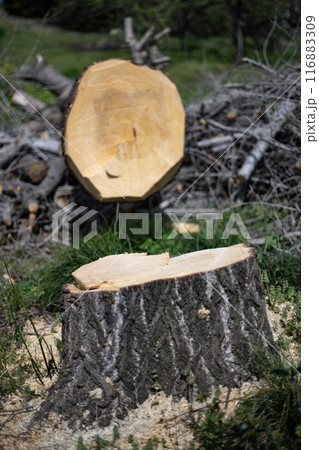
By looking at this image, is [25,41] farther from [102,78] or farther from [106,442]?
[106,442]

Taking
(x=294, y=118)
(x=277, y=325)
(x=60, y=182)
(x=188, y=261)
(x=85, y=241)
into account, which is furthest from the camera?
(x=60, y=182)

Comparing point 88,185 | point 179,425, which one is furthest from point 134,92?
→ point 179,425

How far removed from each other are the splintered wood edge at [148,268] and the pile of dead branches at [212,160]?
6.00 feet

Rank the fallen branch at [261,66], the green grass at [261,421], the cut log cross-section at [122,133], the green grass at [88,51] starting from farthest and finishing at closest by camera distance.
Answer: the green grass at [88,51]
the fallen branch at [261,66]
the cut log cross-section at [122,133]
the green grass at [261,421]

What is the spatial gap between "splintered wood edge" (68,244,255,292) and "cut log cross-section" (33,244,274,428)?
0.01 m

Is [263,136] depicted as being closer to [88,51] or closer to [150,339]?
[150,339]

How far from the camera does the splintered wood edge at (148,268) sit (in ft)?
7.85

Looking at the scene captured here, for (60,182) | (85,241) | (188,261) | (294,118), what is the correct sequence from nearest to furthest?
(188,261) < (85,241) < (294,118) < (60,182)

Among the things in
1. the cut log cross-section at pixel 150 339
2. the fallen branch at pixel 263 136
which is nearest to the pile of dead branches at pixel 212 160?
the fallen branch at pixel 263 136

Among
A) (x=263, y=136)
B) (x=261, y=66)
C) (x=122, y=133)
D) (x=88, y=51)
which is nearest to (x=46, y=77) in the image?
(x=88, y=51)

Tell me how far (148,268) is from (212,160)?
2499mm

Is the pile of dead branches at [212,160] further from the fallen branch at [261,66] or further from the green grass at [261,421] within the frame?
the green grass at [261,421]

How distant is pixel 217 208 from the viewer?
15.2 ft

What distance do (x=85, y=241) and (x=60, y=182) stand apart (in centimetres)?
125
